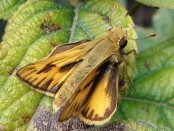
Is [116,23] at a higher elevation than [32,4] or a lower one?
lower

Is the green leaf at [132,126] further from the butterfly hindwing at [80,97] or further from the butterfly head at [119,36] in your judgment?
the butterfly head at [119,36]

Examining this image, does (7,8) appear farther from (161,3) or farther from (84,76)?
(161,3)

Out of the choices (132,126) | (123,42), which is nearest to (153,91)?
(123,42)

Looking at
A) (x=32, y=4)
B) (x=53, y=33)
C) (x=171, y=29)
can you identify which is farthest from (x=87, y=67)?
(x=171, y=29)

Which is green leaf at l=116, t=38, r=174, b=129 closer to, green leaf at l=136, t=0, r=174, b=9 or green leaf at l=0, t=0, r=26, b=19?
green leaf at l=136, t=0, r=174, b=9

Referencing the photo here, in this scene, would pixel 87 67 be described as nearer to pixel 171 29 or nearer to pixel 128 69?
pixel 128 69

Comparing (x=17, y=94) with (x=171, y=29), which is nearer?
(x=17, y=94)
